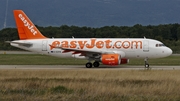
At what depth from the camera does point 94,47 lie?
40906 millimetres

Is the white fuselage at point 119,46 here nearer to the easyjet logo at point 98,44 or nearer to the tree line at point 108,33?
the easyjet logo at point 98,44

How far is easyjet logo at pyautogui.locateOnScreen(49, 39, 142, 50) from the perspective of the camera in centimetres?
4016

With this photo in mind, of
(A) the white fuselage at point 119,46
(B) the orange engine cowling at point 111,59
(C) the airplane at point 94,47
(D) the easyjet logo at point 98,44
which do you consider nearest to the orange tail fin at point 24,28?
(C) the airplane at point 94,47

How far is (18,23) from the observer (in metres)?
42.4

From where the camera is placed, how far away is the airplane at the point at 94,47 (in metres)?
40.1

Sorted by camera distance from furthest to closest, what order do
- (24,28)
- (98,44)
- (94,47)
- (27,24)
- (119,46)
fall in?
(27,24) < (24,28) < (94,47) < (98,44) < (119,46)

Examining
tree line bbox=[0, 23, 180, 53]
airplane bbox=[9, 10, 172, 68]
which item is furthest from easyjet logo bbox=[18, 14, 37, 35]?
tree line bbox=[0, 23, 180, 53]

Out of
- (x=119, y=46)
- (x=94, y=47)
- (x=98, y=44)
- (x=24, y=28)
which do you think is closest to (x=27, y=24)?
(x=24, y=28)

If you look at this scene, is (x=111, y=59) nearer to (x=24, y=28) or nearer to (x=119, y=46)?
(x=119, y=46)

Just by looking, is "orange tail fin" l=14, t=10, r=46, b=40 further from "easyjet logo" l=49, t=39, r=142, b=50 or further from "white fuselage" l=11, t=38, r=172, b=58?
"easyjet logo" l=49, t=39, r=142, b=50

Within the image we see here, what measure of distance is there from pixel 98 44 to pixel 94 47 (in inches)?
19.6

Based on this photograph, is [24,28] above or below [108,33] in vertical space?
below

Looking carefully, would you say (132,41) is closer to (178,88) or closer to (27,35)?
(27,35)

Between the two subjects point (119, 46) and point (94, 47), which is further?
point (94, 47)
